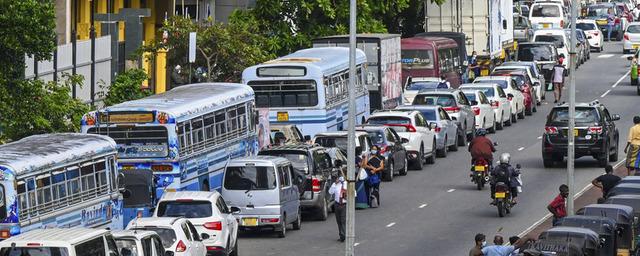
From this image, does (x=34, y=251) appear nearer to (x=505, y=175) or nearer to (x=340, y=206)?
(x=340, y=206)

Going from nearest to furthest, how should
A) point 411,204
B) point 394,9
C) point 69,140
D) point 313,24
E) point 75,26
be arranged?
point 69,140, point 411,204, point 75,26, point 313,24, point 394,9

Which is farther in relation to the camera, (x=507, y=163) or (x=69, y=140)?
(x=507, y=163)

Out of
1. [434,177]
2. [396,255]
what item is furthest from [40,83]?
[434,177]

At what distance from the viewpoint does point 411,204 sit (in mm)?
40406

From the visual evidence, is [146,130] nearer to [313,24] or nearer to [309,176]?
[309,176]

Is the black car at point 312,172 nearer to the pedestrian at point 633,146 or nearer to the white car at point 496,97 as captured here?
the pedestrian at point 633,146

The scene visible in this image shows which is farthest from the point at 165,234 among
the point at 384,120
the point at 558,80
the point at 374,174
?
the point at 558,80

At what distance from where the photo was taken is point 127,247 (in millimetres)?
27172

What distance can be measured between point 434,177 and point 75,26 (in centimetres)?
1274

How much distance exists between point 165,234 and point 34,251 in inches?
170

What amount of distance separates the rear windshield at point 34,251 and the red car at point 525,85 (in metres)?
36.1

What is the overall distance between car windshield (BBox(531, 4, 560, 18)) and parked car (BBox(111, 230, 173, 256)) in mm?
67151

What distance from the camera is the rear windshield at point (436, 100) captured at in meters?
51.0

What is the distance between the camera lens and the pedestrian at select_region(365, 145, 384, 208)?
39.3m
